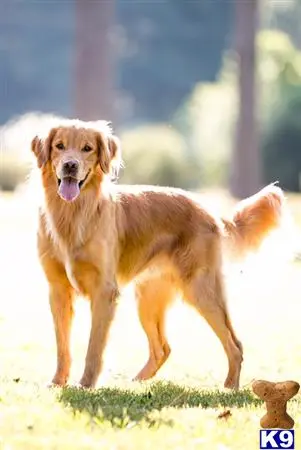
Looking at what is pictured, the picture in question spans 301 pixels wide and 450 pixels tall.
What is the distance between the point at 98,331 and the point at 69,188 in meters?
0.76

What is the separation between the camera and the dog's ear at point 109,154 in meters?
6.06

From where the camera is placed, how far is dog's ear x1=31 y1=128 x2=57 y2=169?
19.8 ft

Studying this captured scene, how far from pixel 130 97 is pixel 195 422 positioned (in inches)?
1132

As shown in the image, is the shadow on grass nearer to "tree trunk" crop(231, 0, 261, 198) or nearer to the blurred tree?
"tree trunk" crop(231, 0, 261, 198)

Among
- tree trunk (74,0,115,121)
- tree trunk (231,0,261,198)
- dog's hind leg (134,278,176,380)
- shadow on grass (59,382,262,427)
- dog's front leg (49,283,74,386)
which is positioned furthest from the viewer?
tree trunk (231,0,261,198)

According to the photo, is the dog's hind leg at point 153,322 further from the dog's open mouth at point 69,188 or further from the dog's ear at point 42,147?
the dog's ear at point 42,147

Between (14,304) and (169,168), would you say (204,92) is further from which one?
(14,304)

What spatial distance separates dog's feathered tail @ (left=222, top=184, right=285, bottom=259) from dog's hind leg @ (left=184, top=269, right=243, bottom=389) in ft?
1.20

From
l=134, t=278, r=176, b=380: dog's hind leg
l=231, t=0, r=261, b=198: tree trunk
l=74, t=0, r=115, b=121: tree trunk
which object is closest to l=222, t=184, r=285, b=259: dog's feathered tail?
l=134, t=278, r=176, b=380: dog's hind leg

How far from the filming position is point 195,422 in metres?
5.09

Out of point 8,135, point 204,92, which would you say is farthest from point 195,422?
point 204,92

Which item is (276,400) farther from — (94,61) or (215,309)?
(94,61)

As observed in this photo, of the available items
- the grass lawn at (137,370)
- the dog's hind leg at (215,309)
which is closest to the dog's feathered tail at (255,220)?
the grass lawn at (137,370)

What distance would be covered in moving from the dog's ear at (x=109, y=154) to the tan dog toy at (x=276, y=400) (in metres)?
1.63
